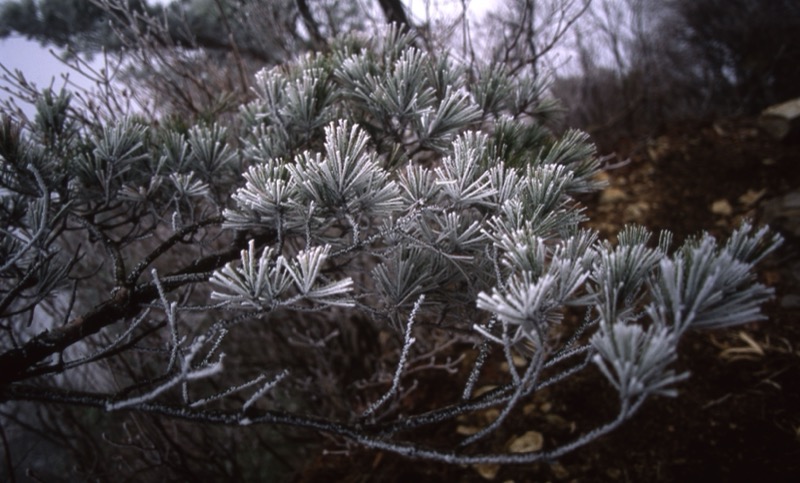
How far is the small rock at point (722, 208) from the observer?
325cm

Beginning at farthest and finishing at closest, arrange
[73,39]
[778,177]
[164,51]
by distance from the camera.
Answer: [73,39] → [778,177] → [164,51]

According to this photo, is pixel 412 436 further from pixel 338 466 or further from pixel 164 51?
pixel 164 51

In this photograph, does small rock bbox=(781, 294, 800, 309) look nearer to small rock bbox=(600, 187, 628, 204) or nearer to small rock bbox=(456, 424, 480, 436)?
small rock bbox=(600, 187, 628, 204)

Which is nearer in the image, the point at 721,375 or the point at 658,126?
the point at 721,375

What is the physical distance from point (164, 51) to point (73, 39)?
5.77 ft

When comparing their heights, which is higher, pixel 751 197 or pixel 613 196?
pixel 613 196

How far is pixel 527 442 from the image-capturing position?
6.27 feet

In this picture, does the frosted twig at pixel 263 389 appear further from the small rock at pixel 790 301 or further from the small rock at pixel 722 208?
the small rock at pixel 722 208

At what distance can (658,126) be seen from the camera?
4.46 m

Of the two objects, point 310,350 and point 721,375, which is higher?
point 310,350

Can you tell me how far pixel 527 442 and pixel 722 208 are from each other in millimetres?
2461

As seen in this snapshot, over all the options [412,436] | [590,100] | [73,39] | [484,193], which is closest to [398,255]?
[484,193]

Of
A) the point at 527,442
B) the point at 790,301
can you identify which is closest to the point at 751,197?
the point at 790,301

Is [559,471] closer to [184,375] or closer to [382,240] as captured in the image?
[382,240]
